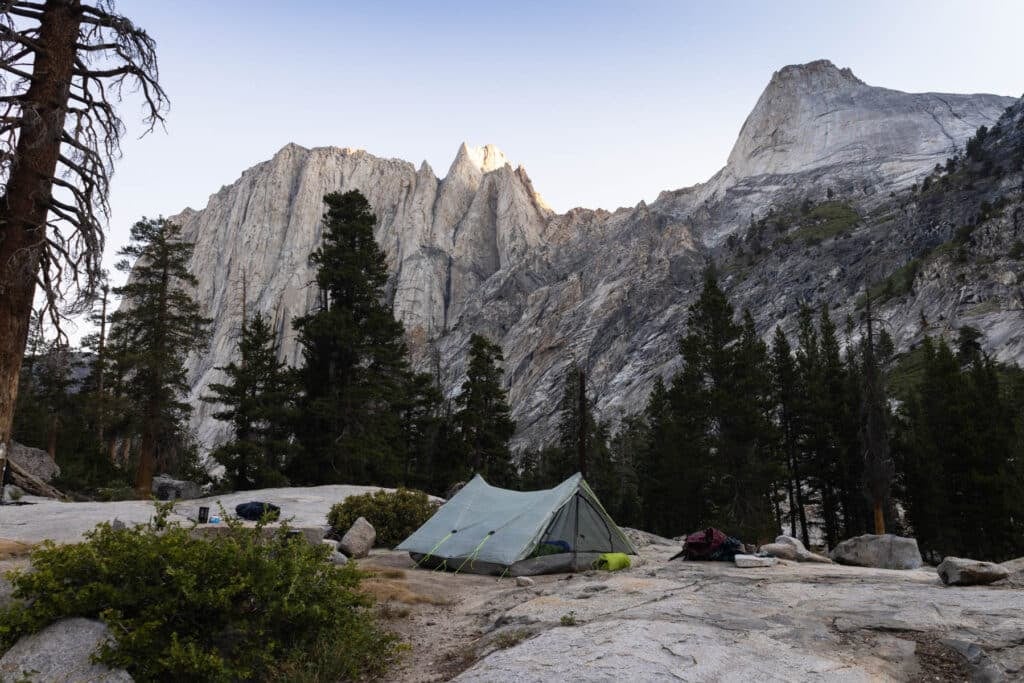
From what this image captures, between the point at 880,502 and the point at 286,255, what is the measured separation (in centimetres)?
13287

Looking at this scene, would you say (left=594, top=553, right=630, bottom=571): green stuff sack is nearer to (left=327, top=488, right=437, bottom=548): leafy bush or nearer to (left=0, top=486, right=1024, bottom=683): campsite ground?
(left=0, top=486, right=1024, bottom=683): campsite ground

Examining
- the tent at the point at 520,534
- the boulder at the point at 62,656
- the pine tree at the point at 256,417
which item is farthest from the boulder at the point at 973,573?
the pine tree at the point at 256,417

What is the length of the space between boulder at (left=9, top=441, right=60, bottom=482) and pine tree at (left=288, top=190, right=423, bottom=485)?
406 inches

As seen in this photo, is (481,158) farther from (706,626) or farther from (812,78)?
(706,626)

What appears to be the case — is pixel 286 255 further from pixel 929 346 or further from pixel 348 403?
pixel 929 346

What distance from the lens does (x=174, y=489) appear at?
29000 mm

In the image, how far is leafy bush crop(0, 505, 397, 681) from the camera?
16.3 ft

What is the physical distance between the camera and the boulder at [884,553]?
54.9 ft

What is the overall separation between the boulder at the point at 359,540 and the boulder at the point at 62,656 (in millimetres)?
10982

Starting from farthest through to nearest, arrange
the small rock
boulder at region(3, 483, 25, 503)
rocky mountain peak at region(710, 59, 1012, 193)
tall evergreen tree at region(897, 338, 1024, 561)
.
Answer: rocky mountain peak at region(710, 59, 1012, 193), tall evergreen tree at region(897, 338, 1024, 561), boulder at region(3, 483, 25, 503), the small rock

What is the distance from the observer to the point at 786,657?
19.9 ft

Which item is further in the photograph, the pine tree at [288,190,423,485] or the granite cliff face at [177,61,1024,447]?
the granite cliff face at [177,61,1024,447]

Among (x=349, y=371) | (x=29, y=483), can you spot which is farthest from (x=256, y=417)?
(x=29, y=483)

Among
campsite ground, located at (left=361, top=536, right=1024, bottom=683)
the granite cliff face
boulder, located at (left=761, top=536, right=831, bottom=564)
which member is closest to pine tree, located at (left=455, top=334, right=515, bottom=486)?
boulder, located at (left=761, top=536, right=831, bottom=564)
